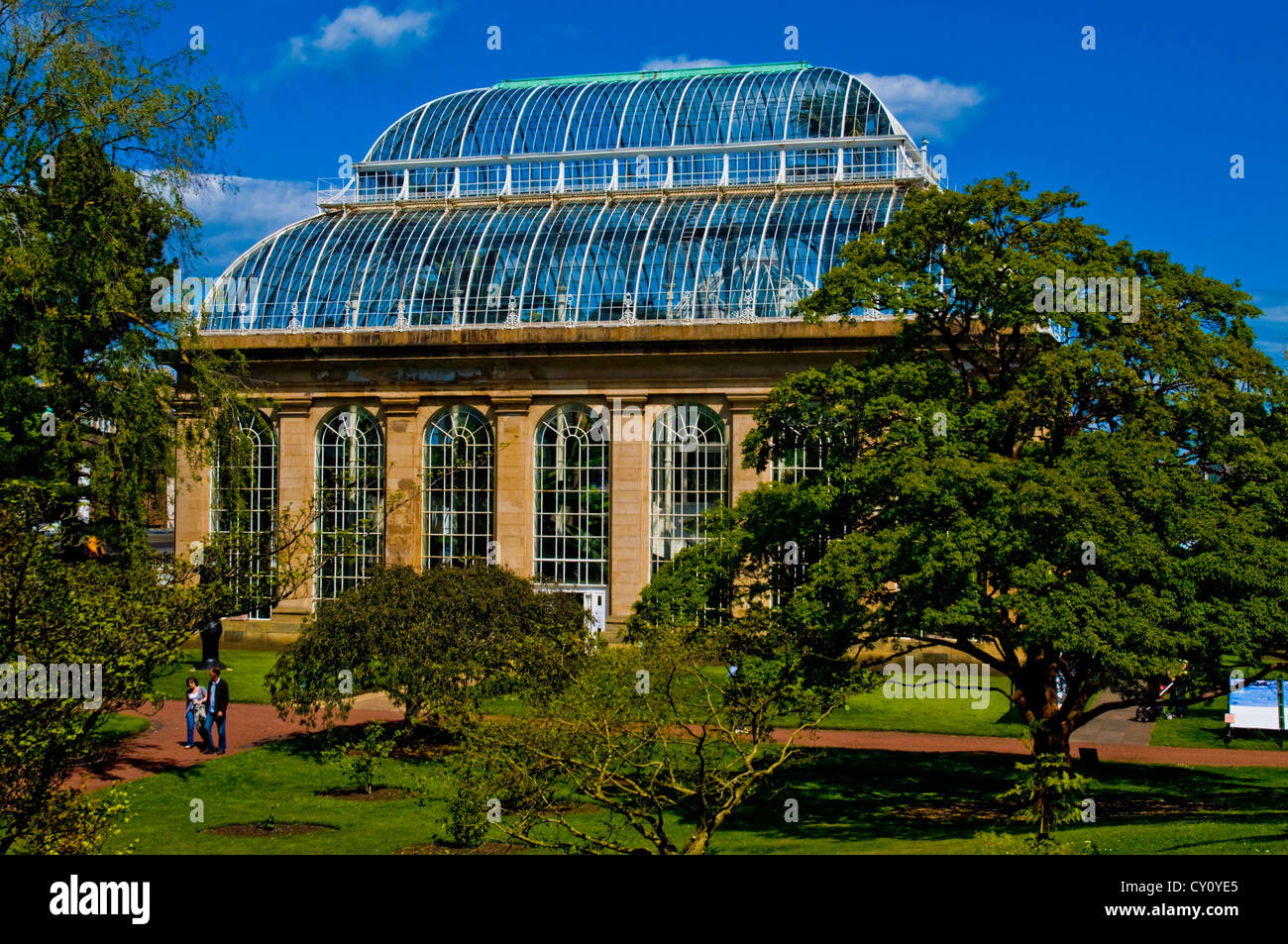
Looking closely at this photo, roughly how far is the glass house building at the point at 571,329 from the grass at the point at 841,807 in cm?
1417

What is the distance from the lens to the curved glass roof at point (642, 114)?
161 feet

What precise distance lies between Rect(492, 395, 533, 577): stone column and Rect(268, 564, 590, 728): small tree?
46.3 ft

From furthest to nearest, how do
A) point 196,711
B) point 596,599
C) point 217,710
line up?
point 596,599, point 196,711, point 217,710

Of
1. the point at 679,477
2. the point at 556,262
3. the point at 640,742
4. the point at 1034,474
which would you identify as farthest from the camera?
the point at 556,262

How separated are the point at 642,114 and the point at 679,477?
1630 cm

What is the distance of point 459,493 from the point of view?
150 feet

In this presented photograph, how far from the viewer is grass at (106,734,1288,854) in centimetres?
1991

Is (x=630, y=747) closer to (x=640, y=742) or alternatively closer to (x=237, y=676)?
(x=640, y=742)

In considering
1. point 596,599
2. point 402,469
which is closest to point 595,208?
point 402,469

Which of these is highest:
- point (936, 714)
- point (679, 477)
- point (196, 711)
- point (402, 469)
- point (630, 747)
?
point (402, 469)

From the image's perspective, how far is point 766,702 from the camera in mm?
18609

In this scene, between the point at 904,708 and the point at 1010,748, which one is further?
the point at 904,708

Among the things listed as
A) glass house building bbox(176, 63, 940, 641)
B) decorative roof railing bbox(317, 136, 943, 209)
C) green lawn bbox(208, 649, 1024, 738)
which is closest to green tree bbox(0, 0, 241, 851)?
green lawn bbox(208, 649, 1024, 738)
